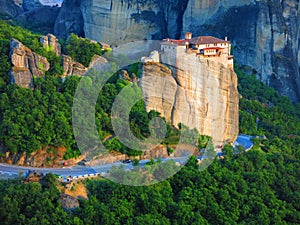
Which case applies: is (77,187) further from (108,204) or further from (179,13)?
(179,13)

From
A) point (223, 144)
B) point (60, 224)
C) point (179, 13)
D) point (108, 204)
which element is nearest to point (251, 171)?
point (223, 144)

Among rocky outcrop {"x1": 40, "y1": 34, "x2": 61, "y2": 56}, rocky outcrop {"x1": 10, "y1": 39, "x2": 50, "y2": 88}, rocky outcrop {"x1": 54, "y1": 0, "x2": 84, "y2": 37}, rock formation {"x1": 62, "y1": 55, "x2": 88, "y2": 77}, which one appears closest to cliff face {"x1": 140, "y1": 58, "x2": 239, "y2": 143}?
rock formation {"x1": 62, "y1": 55, "x2": 88, "y2": 77}

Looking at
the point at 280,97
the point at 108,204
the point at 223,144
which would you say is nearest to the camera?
the point at 108,204

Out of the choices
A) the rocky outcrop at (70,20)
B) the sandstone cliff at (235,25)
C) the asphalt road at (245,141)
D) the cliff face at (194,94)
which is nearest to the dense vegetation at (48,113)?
the cliff face at (194,94)

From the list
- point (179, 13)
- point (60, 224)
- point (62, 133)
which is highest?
point (179, 13)

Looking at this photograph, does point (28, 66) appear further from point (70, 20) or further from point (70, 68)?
point (70, 20)

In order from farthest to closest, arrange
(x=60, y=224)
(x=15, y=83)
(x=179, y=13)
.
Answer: (x=179, y=13) → (x=15, y=83) → (x=60, y=224)

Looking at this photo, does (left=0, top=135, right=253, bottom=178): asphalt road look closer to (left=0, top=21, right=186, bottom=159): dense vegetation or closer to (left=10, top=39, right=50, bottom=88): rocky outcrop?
(left=0, top=21, right=186, bottom=159): dense vegetation

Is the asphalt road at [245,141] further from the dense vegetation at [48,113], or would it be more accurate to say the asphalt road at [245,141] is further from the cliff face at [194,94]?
the dense vegetation at [48,113]
